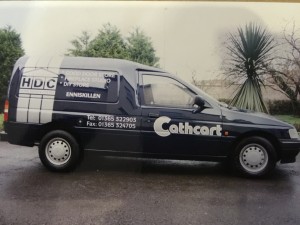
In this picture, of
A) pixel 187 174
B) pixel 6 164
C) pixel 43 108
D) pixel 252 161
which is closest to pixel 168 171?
pixel 187 174

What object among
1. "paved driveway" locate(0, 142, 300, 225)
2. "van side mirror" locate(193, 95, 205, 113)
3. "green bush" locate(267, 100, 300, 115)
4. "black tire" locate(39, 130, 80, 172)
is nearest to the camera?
"paved driveway" locate(0, 142, 300, 225)

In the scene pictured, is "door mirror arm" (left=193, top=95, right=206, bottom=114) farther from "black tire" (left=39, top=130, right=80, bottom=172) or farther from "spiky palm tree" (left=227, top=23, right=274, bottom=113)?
"black tire" (left=39, top=130, right=80, bottom=172)

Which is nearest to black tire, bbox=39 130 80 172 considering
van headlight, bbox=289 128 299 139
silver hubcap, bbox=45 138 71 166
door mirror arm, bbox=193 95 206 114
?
silver hubcap, bbox=45 138 71 166

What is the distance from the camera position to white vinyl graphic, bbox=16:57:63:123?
4.95 metres

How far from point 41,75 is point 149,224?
264 centimetres

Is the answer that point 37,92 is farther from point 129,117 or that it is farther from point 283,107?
point 283,107

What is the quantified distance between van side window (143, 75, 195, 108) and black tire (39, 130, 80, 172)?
114cm

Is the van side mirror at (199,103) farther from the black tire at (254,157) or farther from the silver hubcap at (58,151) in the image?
the silver hubcap at (58,151)

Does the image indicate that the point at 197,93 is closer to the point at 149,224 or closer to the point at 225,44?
the point at 225,44

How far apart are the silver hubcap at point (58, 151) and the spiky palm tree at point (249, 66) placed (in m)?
2.63

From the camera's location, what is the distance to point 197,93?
505 cm

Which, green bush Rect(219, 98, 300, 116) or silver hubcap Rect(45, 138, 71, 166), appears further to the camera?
green bush Rect(219, 98, 300, 116)

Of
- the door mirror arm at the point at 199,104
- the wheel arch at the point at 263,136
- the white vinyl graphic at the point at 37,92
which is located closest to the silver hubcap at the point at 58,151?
the white vinyl graphic at the point at 37,92

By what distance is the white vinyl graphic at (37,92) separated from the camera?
495 cm
